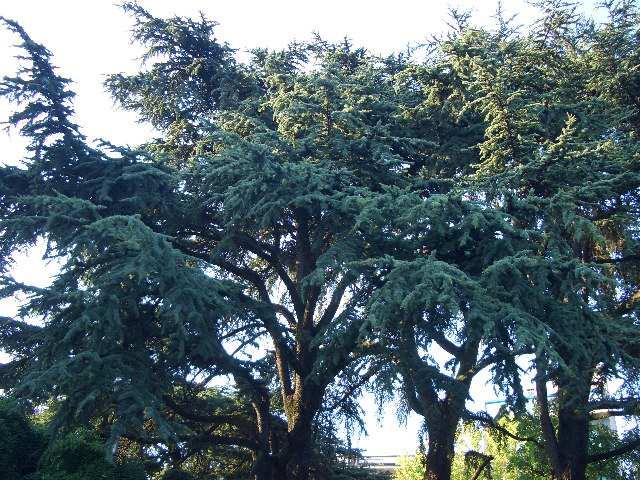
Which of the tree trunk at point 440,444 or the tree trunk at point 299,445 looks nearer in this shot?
the tree trunk at point 440,444

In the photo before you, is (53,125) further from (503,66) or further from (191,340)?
(503,66)

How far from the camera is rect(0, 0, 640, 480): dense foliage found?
26.5ft

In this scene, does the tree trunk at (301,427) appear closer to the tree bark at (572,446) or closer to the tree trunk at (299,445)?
the tree trunk at (299,445)

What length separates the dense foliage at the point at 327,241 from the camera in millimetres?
8086

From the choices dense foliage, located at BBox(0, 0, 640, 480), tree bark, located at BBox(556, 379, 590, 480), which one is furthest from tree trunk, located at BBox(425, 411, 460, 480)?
tree bark, located at BBox(556, 379, 590, 480)

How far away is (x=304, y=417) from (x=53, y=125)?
628 cm

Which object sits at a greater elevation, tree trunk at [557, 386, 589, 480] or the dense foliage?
the dense foliage

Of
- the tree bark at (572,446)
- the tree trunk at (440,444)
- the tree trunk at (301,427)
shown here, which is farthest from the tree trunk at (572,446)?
the tree trunk at (301,427)

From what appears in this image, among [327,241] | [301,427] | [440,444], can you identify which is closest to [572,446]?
[440,444]

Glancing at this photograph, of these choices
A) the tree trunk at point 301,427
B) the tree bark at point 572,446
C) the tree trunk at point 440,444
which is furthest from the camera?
the tree bark at point 572,446

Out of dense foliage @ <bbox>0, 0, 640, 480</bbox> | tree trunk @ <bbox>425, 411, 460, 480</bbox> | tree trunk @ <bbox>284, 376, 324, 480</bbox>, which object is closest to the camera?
dense foliage @ <bbox>0, 0, 640, 480</bbox>

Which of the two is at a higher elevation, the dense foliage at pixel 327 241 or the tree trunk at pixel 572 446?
the dense foliage at pixel 327 241

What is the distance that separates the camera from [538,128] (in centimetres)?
1010

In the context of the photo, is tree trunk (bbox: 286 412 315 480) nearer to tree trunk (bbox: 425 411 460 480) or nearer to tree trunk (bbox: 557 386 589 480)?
tree trunk (bbox: 425 411 460 480)
